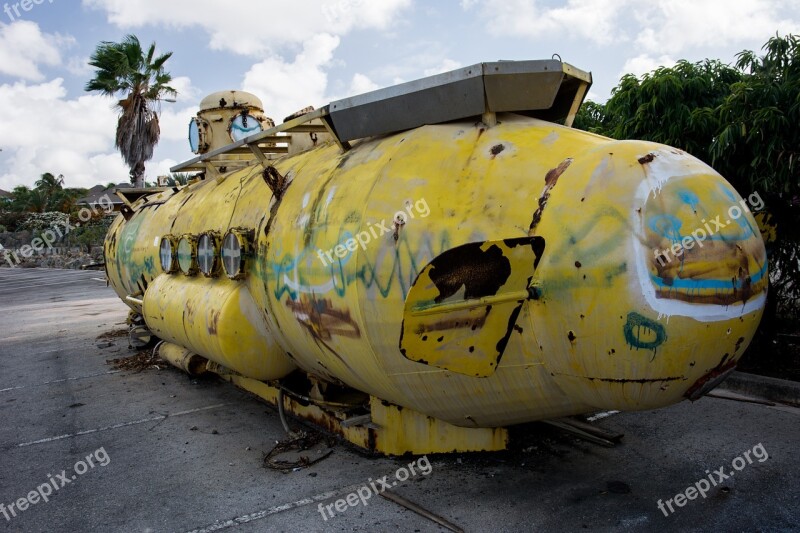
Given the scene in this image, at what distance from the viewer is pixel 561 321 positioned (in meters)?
2.86

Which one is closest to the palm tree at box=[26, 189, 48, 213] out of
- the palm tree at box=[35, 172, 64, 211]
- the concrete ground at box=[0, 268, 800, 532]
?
the palm tree at box=[35, 172, 64, 211]

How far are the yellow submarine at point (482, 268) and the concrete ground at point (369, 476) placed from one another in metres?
0.43

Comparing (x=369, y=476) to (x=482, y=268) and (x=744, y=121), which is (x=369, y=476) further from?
(x=744, y=121)

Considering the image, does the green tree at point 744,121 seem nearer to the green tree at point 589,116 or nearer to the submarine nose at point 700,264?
the submarine nose at point 700,264

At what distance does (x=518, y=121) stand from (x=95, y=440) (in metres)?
4.45

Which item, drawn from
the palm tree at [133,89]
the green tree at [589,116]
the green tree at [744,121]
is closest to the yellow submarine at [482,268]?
the green tree at [744,121]

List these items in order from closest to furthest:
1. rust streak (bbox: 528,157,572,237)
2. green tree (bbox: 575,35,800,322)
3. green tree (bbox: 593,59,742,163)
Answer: rust streak (bbox: 528,157,572,237) < green tree (bbox: 575,35,800,322) < green tree (bbox: 593,59,742,163)

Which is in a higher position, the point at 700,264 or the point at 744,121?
the point at 744,121

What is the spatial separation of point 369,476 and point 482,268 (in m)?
1.97

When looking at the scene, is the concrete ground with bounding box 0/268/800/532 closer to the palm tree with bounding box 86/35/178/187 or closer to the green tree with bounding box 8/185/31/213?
the palm tree with bounding box 86/35/178/187

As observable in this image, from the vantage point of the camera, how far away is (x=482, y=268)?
291 centimetres

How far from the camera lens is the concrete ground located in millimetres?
3570

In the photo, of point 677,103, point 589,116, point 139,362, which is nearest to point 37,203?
point 139,362

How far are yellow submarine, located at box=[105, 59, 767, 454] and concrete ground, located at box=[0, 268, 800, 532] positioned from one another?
1.41 feet
